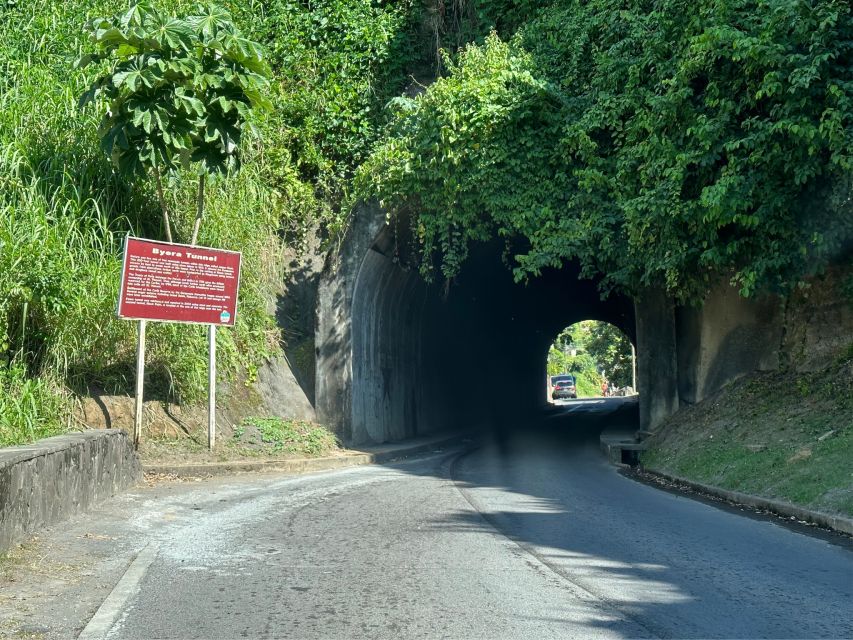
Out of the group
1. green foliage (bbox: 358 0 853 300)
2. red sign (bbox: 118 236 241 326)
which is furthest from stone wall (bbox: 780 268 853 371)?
red sign (bbox: 118 236 241 326)

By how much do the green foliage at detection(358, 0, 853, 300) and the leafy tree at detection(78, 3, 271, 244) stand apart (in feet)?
13.9

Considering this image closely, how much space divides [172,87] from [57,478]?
705 cm

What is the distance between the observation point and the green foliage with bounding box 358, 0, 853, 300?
11.9 metres

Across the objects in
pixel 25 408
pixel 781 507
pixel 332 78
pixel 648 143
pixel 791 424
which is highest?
pixel 332 78

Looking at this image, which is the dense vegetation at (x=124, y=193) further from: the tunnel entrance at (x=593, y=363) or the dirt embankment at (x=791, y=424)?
the tunnel entrance at (x=593, y=363)

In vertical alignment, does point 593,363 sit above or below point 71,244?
above

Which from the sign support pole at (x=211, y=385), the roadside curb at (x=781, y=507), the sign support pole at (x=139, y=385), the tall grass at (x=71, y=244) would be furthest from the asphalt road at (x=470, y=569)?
the tall grass at (x=71, y=244)

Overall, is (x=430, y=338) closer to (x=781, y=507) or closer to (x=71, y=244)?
(x=71, y=244)

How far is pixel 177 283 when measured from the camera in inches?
526

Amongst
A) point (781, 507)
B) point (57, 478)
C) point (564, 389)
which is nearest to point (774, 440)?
point (781, 507)

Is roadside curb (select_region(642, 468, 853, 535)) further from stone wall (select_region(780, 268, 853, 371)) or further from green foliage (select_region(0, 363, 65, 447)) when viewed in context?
green foliage (select_region(0, 363, 65, 447))

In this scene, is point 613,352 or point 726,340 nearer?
point 726,340

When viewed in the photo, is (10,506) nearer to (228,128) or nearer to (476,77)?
(228,128)

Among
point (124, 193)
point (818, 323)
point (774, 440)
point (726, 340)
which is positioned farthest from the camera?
point (726, 340)
